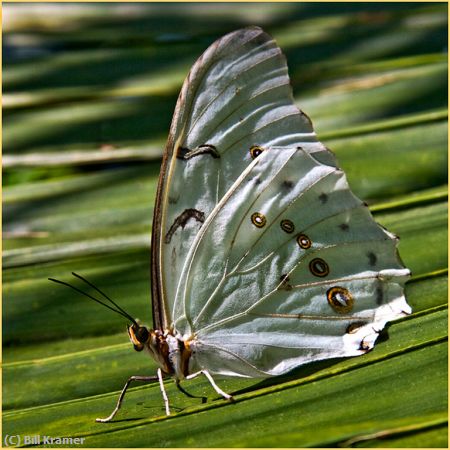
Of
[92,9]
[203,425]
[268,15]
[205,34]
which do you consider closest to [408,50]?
[268,15]

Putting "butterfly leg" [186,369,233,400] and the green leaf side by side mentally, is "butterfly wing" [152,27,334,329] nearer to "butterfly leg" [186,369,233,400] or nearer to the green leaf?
"butterfly leg" [186,369,233,400]

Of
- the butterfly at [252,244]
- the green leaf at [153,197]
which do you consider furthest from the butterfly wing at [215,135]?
the green leaf at [153,197]

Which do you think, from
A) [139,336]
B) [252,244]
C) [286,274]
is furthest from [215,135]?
[139,336]

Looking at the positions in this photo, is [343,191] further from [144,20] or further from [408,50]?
[144,20]

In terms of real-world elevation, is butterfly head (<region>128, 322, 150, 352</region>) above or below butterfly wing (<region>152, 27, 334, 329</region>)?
below

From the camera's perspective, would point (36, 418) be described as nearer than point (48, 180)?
Yes

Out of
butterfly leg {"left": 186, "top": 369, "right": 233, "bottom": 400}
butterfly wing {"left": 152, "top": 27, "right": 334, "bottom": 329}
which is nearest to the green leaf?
butterfly leg {"left": 186, "top": 369, "right": 233, "bottom": 400}

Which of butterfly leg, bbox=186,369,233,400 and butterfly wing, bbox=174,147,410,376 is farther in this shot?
butterfly wing, bbox=174,147,410,376
